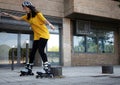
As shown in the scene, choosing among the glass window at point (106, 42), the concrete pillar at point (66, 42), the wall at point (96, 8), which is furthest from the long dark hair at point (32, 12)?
the glass window at point (106, 42)

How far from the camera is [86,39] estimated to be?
1914 cm

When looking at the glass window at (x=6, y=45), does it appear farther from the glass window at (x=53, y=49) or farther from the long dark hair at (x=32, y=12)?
the long dark hair at (x=32, y=12)

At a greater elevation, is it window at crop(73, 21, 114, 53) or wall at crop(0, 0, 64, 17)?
wall at crop(0, 0, 64, 17)

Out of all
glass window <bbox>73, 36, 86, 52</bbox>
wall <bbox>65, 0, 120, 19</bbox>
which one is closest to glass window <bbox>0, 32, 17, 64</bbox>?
wall <bbox>65, 0, 120, 19</bbox>

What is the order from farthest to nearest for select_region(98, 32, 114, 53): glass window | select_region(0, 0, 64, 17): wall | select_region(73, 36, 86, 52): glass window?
select_region(98, 32, 114, 53): glass window < select_region(73, 36, 86, 52): glass window < select_region(0, 0, 64, 17): wall

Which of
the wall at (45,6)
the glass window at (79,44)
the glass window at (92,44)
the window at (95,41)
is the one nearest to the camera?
the wall at (45,6)

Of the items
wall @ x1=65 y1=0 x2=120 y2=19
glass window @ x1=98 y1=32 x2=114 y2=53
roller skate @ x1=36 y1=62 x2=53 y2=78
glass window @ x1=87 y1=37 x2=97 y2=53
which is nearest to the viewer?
roller skate @ x1=36 y1=62 x2=53 y2=78

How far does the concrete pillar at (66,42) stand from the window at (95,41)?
66 centimetres

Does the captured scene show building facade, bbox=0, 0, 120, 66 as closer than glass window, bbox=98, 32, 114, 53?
Yes

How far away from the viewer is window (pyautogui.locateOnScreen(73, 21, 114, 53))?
18.7 metres

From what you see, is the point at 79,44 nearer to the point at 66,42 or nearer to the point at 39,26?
the point at 66,42

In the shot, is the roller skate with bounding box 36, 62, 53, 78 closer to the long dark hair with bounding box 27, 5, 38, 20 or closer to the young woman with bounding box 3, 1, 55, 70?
the young woman with bounding box 3, 1, 55, 70

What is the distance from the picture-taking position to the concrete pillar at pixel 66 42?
57.9ft

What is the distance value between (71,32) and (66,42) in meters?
0.91
